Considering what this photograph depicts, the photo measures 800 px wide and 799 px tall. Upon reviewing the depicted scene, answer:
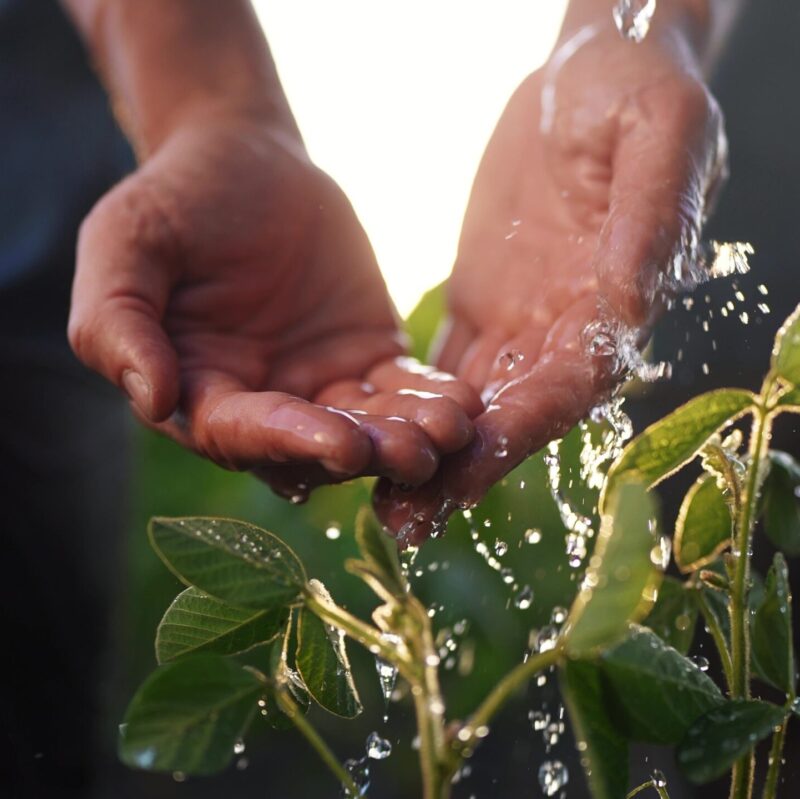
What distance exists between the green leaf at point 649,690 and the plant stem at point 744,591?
6cm

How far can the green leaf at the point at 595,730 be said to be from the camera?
0.32 meters

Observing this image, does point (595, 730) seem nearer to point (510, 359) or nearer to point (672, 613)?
point (672, 613)

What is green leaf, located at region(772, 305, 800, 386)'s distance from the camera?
398mm

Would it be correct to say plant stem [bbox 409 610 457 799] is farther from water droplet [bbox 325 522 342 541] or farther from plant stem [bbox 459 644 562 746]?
water droplet [bbox 325 522 342 541]

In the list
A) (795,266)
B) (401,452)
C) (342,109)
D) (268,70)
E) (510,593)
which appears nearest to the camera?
(401,452)

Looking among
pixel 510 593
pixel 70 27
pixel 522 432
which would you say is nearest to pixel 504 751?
pixel 522 432

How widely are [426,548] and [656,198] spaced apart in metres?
1.22

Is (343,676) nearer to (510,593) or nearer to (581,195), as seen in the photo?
(581,195)

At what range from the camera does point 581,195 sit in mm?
810

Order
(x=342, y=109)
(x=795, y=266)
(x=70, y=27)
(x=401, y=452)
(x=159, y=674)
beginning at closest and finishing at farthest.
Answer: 1. (x=159, y=674)
2. (x=401, y=452)
3. (x=795, y=266)
4. (x=70, y=27)
5. (x=342, y=109)

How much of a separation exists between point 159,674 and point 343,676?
0.38 feet

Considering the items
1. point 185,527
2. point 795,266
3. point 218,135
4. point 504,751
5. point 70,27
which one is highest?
point 70,27

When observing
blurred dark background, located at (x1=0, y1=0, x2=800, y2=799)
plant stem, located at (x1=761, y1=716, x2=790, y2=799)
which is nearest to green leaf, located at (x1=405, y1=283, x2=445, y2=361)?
blurred dark background, located at (x1=0, y1=0, x2=800, y2=799)

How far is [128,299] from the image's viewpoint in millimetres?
669
